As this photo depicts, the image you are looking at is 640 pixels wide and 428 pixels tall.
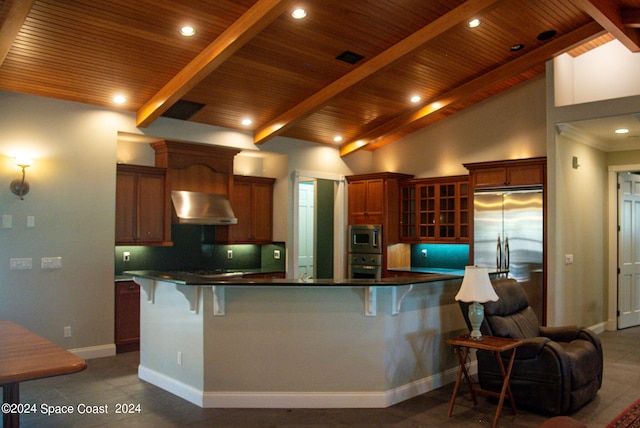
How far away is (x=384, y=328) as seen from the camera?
415cm

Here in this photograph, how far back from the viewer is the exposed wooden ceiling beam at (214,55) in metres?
4.41

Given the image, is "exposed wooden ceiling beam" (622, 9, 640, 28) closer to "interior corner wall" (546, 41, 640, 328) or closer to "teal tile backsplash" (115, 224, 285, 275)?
"interior corner wall" (546, 41, 640, 328)

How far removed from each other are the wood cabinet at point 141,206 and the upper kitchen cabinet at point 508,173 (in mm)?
4098

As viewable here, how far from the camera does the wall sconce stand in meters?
5.30

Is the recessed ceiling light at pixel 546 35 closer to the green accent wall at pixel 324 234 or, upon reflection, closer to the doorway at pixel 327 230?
the doorway at pixel 327 230

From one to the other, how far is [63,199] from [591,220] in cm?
679

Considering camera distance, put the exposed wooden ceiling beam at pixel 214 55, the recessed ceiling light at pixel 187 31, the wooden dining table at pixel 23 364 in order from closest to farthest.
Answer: the wooden dining table at pixel 23 364 < the exposed wooden ceiling beam at pixel 214 55 < the recessed ceiling light at pixel 187 31

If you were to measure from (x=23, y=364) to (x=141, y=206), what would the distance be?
13.9 ft

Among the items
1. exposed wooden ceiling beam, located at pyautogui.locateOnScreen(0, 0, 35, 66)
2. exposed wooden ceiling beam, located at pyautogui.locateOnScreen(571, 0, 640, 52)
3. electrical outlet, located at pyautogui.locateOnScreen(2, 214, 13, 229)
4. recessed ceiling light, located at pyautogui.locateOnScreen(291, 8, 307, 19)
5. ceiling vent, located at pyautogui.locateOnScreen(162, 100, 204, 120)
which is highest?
exposed wooden ceiling beam, located at pyautogui.locateOnScreen(571, 0, 640, 52)

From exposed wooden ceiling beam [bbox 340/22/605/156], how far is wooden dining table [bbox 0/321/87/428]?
231 inches

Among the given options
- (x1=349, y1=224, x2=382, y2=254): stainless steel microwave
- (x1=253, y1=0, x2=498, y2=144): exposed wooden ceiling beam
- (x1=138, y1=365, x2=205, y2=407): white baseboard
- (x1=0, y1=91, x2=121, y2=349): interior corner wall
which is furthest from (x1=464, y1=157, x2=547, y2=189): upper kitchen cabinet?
(x1=138, y1=365, x2=205, y2=407): white baseboard

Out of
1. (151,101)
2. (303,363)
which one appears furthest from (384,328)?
(151,101)

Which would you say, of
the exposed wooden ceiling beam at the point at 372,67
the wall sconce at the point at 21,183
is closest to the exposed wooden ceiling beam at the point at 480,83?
the exposed wooden ceiling beam at the point at 372,67

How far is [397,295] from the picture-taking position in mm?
4172
